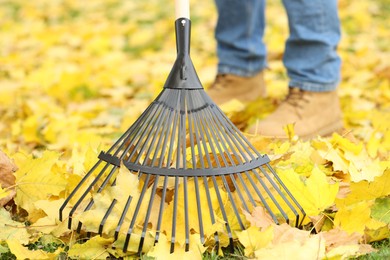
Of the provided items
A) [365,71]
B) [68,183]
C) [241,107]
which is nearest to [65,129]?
[241,107]

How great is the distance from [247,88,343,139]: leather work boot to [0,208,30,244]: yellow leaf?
101 cm

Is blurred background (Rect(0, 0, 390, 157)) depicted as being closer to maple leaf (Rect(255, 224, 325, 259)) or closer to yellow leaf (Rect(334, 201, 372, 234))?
yellow leaf (Rect(334, 201, 372, 234))

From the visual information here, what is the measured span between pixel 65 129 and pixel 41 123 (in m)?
0.14

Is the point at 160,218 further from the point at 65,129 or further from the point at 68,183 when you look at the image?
the point at 65,129

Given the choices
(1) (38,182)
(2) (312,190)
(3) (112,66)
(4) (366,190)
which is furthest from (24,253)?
(3) (112,66)

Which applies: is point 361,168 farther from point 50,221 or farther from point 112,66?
point 112,66

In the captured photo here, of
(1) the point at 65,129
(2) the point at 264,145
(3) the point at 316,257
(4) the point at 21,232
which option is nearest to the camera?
(3) the point at 316,257

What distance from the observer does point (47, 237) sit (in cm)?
143

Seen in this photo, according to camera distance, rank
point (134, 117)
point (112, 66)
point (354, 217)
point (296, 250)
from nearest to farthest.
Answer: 1. point (296, 250)
2. point (354, 217)
3. point (134, 117)
4. point (112, 66)

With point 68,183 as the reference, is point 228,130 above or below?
above

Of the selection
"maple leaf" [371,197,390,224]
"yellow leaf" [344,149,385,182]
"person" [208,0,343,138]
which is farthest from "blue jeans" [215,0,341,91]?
"maple leaf" [371,197,390,224]

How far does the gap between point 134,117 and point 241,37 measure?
591mm

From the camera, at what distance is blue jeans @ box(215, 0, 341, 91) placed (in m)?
2.16

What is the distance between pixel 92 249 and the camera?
1.32 metres
